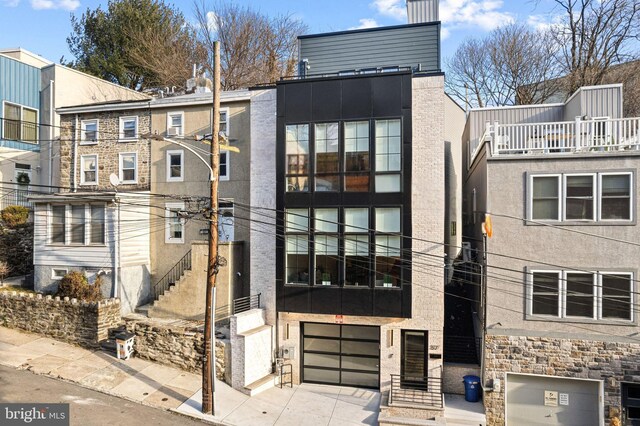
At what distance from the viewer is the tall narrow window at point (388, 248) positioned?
14125mm

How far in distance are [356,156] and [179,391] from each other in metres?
9.76

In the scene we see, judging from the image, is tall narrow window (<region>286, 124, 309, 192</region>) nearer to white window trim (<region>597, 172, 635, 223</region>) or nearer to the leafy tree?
white window trim (<region>597, 172, 635, 223</region>)

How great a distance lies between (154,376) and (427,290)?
9.69 m

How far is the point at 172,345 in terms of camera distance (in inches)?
569

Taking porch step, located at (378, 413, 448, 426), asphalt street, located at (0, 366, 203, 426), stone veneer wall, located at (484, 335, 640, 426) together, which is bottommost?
porch step, located at (378, 413, 448, 426)

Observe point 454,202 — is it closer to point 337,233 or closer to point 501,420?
point 337,233

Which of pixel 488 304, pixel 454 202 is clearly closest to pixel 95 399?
pixel 488 304

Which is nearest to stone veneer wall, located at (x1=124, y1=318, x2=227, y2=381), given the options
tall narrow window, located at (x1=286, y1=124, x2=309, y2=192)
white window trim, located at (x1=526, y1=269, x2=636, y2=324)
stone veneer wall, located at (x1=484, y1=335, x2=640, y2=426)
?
tall narrow window, located at (x1=286, y1=124, x2=309, y2=192)

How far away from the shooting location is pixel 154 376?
1366 centimetres

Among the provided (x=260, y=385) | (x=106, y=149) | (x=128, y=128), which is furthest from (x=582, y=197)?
(x=106, y=149)

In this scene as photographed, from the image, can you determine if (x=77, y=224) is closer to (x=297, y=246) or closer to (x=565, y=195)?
(x=297, y=246)

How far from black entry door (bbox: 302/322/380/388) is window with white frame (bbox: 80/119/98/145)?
1356 centimetres

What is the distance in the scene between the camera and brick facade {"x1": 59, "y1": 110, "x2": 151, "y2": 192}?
738 inches

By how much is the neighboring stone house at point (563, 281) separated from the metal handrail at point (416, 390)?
1.53 metres
